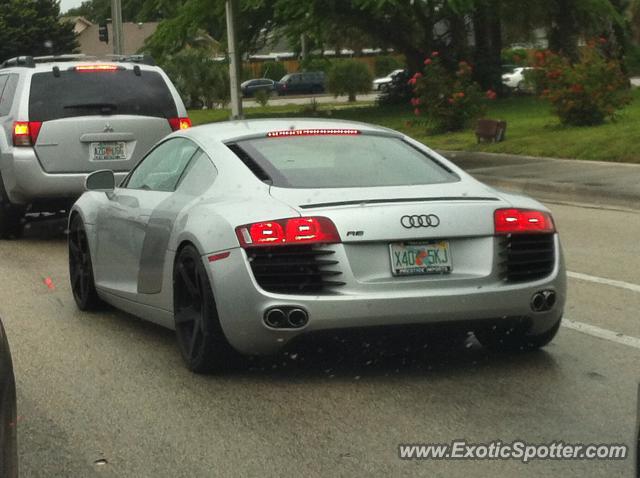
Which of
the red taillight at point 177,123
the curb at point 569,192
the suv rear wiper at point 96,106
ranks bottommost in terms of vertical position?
the curb at point 569,192

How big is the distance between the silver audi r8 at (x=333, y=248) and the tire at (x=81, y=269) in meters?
1.35

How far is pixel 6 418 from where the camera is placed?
406 centimetres

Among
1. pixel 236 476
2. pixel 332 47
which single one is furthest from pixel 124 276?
pixel 332 47

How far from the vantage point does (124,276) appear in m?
8.39

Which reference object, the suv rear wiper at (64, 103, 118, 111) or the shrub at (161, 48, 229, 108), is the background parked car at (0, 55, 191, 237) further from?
the shrub at (161, 48, 229, 108)

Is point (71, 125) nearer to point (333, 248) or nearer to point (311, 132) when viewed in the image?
point (311, 132)

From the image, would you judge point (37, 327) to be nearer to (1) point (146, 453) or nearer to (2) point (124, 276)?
(2) point (124, 276)

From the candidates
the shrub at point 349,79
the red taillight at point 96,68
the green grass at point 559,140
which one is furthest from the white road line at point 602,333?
the shrub at point 349,79

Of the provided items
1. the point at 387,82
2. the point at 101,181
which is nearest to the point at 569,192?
the point at 101,181

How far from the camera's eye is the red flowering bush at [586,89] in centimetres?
2392

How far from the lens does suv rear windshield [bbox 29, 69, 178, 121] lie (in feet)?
44.5

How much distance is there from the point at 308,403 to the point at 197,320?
2.94 ft

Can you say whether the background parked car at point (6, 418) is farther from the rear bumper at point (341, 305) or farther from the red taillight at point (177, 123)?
the red taillight at point (177, 123)

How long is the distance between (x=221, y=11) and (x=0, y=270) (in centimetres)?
2485
